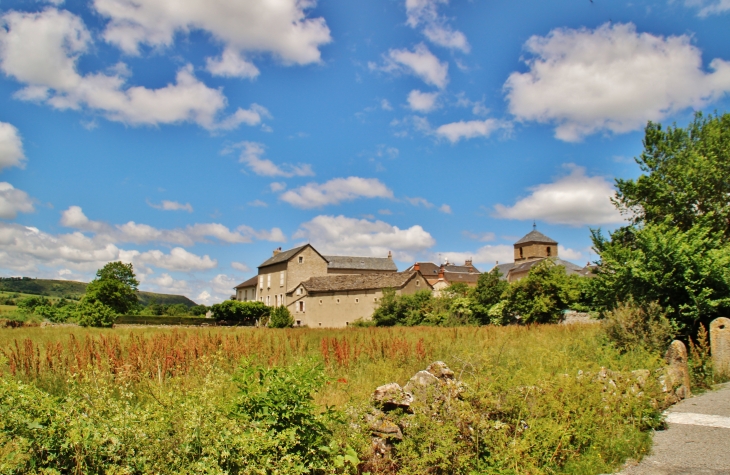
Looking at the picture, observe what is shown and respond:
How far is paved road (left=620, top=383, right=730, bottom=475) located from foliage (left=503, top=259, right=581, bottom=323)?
17.1m

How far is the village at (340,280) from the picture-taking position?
4438 centimetres

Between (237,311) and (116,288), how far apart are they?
13.4 metres

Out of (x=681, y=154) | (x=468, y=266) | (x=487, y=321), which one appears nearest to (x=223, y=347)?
(x=487, y=321)

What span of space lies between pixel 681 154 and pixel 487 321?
565 inches

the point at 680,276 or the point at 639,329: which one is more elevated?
the point at 680,276

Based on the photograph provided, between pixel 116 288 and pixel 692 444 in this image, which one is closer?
pixel 692 444

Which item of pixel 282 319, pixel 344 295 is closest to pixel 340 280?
pixel 344 295

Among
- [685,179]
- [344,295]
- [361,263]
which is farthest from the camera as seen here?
[361,263]

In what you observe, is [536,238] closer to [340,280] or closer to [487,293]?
[340,280]

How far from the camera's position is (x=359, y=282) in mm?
46594

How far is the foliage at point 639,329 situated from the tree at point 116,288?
1779 inches

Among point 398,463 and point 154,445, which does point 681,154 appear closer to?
point 398,463

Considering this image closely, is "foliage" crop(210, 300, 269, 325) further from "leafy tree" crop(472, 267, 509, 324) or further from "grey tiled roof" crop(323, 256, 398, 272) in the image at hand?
"leafy tree" crop(472, 267, 509, 324)

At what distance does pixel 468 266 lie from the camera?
93375 mm
